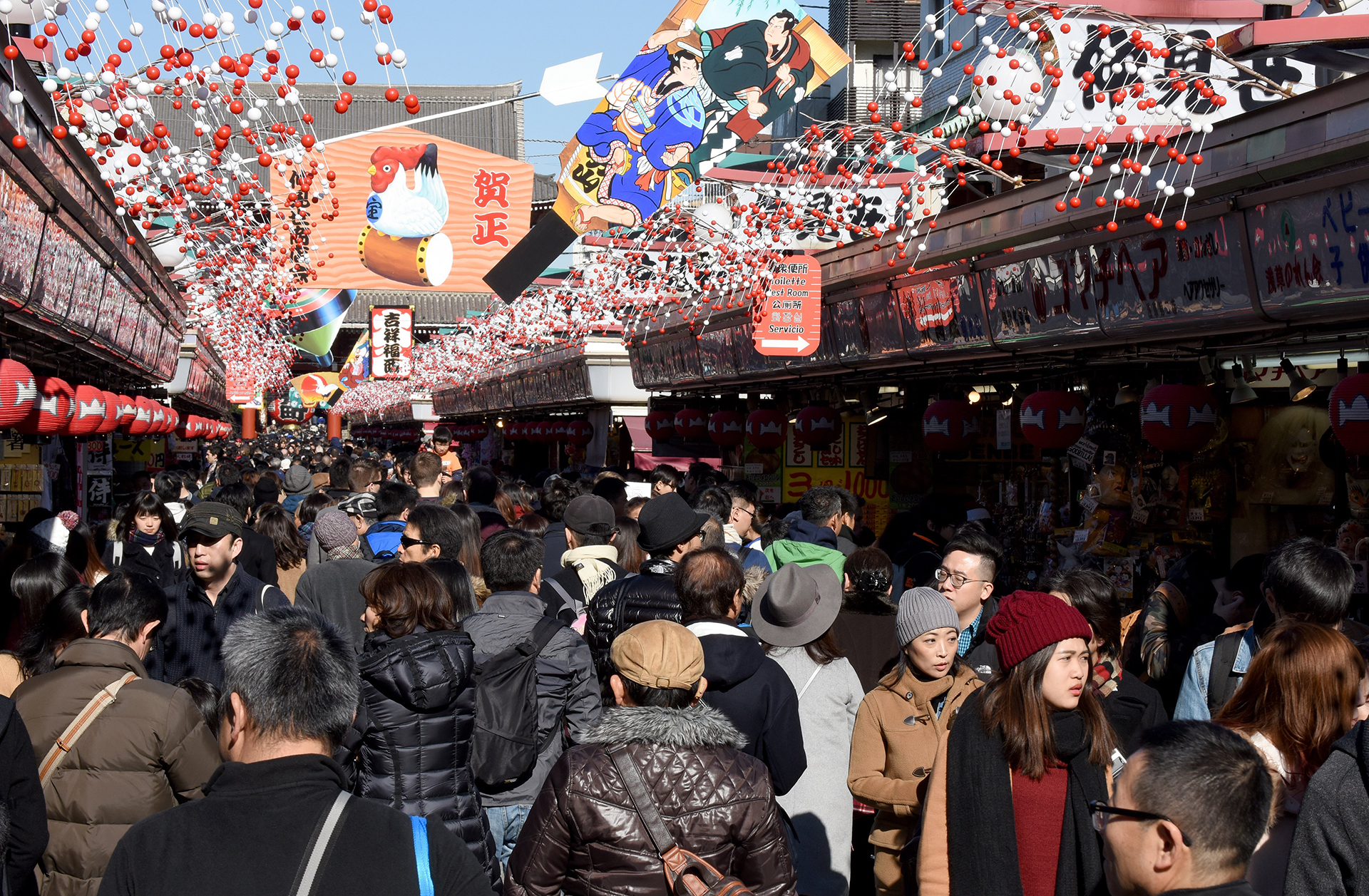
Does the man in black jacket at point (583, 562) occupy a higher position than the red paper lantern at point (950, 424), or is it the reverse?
the red paper lantern at point (950, 424)

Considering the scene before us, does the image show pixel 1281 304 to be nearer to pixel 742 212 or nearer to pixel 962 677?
pixel 962 677

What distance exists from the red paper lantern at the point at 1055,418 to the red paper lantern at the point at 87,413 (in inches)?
291

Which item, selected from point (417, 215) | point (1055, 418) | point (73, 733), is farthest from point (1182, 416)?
point (417, 215)

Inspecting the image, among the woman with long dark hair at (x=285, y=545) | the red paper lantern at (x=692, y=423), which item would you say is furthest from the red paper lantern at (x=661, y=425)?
the woman with long dark hair at (x=285, y=545)

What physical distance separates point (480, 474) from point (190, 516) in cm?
499

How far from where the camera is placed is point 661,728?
9.57 ft

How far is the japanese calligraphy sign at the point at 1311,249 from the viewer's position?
197 inches

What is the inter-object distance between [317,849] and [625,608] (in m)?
2.81

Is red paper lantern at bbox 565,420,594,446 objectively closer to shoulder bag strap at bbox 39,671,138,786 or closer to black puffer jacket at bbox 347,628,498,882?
black puffer jacket at bbox 347,628,498,882

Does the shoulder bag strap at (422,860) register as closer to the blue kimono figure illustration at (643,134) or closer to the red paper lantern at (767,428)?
the blue kimono figure illustration at (643,134)

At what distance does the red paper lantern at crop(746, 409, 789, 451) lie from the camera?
41.5 ft

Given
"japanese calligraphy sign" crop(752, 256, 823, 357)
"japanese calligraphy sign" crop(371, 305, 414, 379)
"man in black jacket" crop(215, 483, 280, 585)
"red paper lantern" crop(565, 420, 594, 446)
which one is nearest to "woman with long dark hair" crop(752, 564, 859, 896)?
"man in black jacket" crop(215, 483, 280, 585)

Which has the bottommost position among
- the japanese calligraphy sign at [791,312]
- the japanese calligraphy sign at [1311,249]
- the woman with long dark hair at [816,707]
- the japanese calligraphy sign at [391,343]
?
Answer: the woman with long dark hair at [816,707]

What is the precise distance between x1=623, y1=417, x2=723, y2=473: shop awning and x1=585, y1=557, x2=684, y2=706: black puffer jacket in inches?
460
